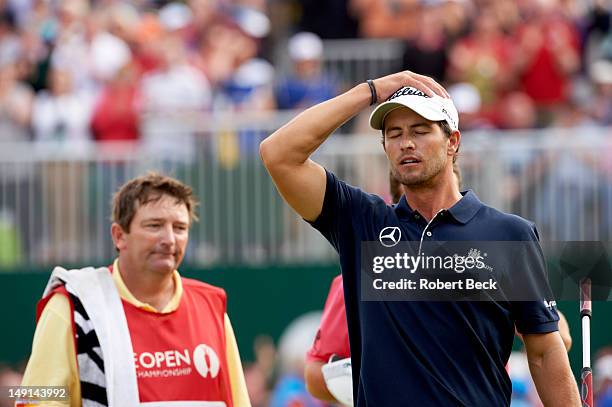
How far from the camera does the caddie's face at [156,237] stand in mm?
7426

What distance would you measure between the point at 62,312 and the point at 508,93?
29.7 feet

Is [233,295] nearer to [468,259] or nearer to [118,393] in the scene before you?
[118,393]

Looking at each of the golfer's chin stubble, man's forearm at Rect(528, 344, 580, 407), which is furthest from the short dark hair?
man's forearm at Rect(528, 344, 580, 407)

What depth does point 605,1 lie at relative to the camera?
16812 millimetres

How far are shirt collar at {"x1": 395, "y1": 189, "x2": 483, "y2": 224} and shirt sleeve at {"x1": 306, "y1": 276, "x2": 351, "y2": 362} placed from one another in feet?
3.39

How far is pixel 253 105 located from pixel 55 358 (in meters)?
8.10

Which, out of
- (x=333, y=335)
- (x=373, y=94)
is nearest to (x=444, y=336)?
(x=373, y=94)

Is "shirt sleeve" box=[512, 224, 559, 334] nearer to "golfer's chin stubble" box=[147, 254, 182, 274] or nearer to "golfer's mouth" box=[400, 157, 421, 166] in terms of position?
"golfer's mouth" box=[400, 157, 421, 166]

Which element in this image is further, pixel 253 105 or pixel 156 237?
pixel 253 105

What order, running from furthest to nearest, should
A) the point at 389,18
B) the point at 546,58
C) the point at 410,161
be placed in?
1. the point at 389,18
2. the point at 546,58
3. the point at 410,161

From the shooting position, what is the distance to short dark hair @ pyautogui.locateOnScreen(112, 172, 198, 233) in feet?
24.7

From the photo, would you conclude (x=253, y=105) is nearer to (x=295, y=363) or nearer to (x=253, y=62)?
(x=253, y=62)

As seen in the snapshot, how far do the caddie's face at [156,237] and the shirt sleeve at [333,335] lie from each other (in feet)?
2.66

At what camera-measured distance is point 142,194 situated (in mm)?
7535
